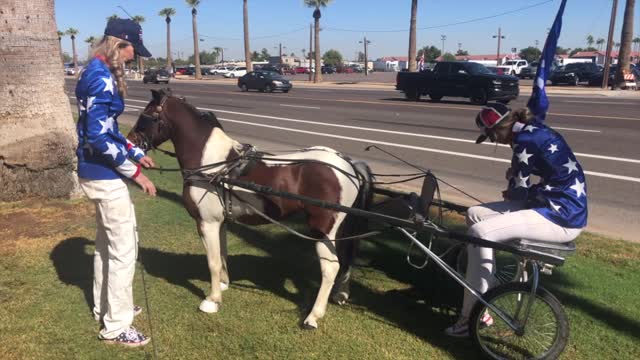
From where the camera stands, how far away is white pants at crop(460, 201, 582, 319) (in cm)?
355

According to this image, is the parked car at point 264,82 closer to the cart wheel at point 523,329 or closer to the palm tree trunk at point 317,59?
the palm tree trunk at point 317,59

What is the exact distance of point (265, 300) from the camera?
15.5 ft

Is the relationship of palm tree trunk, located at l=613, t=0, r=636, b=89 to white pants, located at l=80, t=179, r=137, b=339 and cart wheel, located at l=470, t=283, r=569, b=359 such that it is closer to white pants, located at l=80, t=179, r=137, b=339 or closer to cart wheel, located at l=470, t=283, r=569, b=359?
cart wheel, located at l=470, t=283, r=569, b=359

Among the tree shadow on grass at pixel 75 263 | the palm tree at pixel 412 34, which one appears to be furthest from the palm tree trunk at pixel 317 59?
the tree shadow on grass at pixel 75 263

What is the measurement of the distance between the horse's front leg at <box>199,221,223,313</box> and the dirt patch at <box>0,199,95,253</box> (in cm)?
279

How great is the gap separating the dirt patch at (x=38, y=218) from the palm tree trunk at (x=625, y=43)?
36975 mm

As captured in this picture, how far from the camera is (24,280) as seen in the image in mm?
5074

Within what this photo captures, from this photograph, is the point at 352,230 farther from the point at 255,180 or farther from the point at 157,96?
the point at 157,96

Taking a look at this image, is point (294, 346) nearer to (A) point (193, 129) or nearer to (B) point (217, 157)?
(B) point (217, 157)

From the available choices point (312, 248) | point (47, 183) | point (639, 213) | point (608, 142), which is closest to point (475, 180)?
point (639, 213)

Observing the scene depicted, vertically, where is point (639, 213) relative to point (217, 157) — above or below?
below

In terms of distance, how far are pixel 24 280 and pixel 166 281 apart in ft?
4.42

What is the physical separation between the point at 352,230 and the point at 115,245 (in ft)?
6.04

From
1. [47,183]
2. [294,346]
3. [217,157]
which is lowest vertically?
[294,346]
